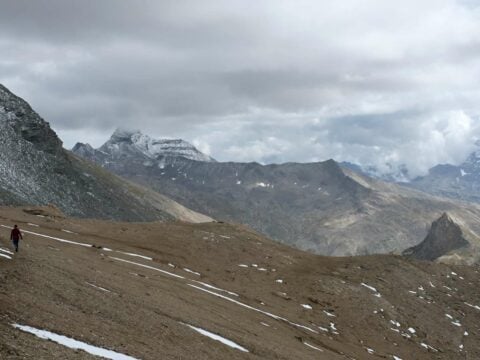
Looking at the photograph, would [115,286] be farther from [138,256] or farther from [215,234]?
[215,234]

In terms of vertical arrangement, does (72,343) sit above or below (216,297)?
above

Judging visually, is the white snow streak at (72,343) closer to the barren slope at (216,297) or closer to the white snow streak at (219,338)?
the barren slope at (216,297)

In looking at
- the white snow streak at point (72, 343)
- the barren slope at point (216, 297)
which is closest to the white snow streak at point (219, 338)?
the barren slope at point (216, 297)

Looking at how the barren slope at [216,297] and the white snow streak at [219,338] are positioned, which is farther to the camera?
the white snow streak at [219,338]

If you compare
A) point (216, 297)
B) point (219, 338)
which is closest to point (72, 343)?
point (219, 338)

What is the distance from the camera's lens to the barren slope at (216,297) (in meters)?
27.9

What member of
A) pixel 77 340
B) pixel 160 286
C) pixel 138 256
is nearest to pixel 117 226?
pixel 138 256

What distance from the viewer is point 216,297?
162 ft

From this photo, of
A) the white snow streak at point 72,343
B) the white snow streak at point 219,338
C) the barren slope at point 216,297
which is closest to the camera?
the white snow streak at point 72,343

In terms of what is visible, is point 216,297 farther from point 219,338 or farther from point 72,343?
point 72,343

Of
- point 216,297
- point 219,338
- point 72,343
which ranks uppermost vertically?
point 72,343

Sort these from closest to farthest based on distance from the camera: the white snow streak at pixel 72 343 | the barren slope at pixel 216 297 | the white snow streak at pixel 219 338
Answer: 1. the white snow streak at pixel 72 343
2. the barren slope at pixel 216 297
3. the white snow streak at pixel 219 338

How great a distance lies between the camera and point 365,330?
55812 mm

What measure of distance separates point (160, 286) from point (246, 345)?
13094mm
